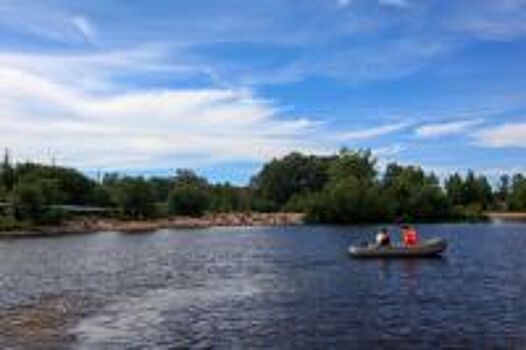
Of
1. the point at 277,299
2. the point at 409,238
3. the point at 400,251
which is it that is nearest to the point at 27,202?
the point at 409,238

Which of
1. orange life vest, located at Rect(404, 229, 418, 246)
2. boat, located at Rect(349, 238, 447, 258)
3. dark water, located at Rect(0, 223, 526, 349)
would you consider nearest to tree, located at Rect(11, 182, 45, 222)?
dark water, located at Rect(0, 223, 526, 349)

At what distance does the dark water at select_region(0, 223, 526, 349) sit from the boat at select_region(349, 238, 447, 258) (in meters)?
1.71

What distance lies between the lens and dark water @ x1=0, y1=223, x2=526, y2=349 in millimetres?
40688

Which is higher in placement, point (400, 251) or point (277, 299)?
point (400, 251)

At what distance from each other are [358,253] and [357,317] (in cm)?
4537

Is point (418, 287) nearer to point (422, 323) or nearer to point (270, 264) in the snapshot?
point (422, 323)

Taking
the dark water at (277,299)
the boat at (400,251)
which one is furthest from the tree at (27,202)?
the boat at (400,251)

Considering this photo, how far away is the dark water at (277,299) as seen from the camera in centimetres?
4069

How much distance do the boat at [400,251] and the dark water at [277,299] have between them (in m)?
1.71

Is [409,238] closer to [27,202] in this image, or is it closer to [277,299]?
[277,299]

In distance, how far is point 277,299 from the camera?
55250mm

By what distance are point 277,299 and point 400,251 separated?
3721 cm

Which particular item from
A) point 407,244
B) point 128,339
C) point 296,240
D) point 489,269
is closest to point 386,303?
point 128,339

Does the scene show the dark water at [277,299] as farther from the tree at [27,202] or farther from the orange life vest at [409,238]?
the tree at [27,202]
